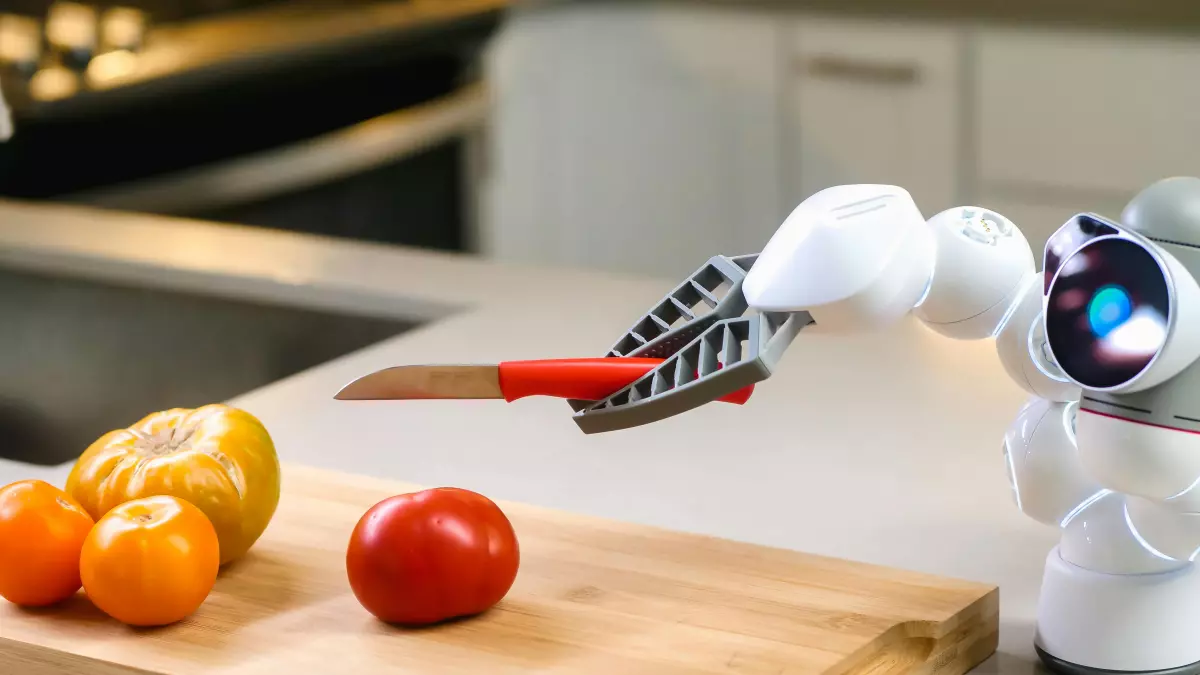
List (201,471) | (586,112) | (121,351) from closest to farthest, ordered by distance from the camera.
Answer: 1. (201,471)
2. (121,351)
3. (586,112)

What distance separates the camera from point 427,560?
822 mm

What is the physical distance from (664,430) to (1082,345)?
0.60 metres

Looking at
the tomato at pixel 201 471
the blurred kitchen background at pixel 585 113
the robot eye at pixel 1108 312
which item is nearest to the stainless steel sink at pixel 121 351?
the blurred kitchen background at pixel 585 113

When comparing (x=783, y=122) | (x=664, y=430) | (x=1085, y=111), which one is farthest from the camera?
(x=783, y=122)

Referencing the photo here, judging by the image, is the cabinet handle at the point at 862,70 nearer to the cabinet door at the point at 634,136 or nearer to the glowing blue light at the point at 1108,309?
the cabinet door at the point at 634,136

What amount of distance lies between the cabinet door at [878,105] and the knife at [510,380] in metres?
2.31

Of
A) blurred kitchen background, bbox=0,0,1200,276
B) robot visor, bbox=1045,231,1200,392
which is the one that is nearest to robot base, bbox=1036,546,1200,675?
robot visor, bbox=1045,231,1200,392

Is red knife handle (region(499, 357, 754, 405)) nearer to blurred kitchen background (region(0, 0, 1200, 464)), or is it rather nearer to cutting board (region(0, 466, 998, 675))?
cutting board (region(0, 466, 998, 675))

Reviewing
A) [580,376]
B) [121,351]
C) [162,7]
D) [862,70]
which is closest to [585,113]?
[862,70]

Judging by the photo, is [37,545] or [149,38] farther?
[149,38]

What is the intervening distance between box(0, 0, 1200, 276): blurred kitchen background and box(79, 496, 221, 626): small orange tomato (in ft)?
5.50

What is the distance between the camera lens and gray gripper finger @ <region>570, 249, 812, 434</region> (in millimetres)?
706

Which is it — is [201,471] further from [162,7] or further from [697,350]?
[162,7]

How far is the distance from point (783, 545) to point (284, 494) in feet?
1.03
